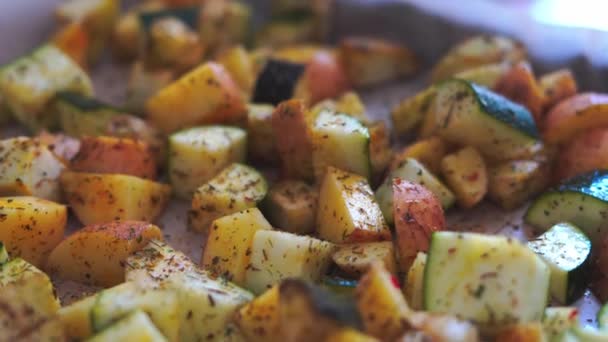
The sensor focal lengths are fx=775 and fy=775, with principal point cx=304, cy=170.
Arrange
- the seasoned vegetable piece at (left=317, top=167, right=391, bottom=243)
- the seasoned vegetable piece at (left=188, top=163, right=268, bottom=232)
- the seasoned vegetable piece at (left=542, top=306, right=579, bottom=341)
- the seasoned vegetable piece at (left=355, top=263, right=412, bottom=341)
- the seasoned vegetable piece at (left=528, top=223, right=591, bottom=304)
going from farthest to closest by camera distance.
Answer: the seasoned vegetable piece at (left=188, top=163, right=268, bottom=232)
the seasoned vegetable piece at (left=317, top=167, right=391, bottom=243)
the seasoned vegetable piece at (left=528, top=223, right=591, bottom=304)
the seasoned vegetable piece at (left=542, top=306, right=579, bottom=341)
the seasoned vegetable piece at (left=355, top=263, right=412, bottom=341)

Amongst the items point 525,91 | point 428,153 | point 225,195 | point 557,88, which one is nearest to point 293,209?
point 225,195

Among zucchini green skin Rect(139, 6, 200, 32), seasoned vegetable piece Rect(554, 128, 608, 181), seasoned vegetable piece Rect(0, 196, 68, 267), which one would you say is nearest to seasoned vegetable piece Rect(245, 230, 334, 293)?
seasoned vegetable piece Rect(0, 196, 68, 267)

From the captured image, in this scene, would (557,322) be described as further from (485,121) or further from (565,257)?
(485,121)

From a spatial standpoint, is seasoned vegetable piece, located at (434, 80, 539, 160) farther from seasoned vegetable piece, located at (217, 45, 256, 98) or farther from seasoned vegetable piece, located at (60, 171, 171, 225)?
seasoned vegetable piece, located at (60, 171, 171, 225)

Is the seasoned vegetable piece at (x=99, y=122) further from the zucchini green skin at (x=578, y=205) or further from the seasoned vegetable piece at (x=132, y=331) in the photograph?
the zucchini green skin at (x=578, y=205)

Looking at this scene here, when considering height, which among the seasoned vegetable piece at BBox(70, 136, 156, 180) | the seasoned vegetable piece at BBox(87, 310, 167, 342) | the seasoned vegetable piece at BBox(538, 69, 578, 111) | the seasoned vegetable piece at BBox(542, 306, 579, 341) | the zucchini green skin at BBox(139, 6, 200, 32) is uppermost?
the zucchini green skin at BBox(139, 6, 200, 32)

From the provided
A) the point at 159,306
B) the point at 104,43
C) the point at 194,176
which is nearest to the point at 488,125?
the point at 194,176

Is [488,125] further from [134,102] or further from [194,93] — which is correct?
[134,102]

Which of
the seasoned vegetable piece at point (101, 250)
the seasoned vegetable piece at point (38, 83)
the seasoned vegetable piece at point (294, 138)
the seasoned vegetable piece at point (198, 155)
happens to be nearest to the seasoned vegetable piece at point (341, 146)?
the seasoned vegetable piece at point (294, 138)
